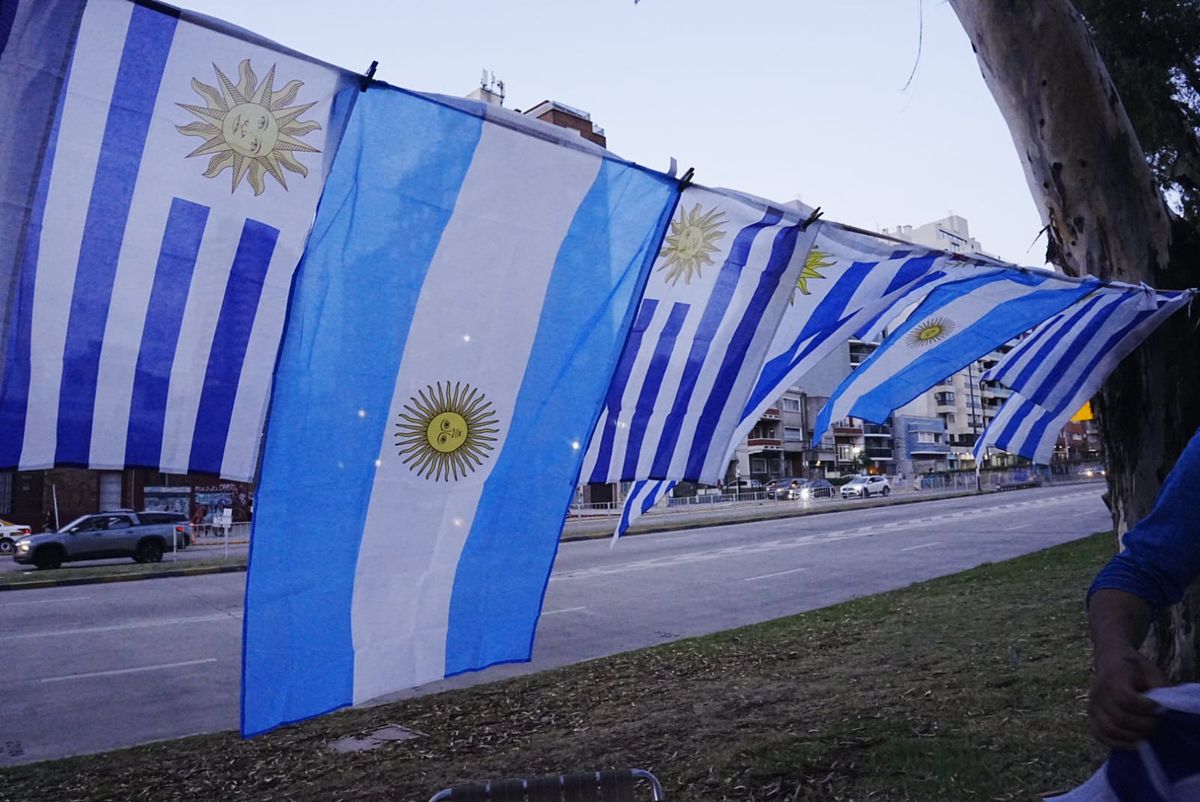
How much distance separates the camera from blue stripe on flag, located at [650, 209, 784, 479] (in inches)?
133

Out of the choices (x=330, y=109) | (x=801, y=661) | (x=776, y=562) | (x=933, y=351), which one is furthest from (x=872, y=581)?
(x=330, y=109)

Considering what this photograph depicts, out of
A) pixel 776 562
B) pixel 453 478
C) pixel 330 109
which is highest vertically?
pixel 330 109

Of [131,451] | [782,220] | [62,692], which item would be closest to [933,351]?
[782,220]

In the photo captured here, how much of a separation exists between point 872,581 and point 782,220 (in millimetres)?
11355

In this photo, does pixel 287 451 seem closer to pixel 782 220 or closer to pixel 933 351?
pixel 782 220

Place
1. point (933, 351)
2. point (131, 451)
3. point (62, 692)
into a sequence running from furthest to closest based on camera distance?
point (62, 692)
point (933, 351)
point (131, 451)

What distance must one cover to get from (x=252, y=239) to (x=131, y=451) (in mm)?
A: 695

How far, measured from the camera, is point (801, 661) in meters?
7.25

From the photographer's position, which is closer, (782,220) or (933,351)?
(782,220)

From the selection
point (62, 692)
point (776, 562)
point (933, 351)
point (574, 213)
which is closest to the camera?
point (574, 213)

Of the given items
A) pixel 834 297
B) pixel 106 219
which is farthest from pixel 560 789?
pixel 834 297

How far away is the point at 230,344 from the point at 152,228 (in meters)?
0.38

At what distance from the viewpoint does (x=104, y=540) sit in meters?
21.1

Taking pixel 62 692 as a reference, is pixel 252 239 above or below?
above
